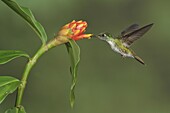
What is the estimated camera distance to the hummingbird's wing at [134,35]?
190cm

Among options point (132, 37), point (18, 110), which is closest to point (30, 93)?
point (132, 37)

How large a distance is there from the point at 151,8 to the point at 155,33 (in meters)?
0.40

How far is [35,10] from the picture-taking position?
5914 mm

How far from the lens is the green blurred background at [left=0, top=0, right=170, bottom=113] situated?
Result: 19.2 feet

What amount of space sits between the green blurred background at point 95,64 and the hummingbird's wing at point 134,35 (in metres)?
3.54

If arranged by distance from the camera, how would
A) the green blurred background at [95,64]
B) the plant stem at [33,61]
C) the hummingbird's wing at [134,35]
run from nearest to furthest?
Answer: the plant stem at [33,61]
the hummingbird's wing at [134,35]
the green blurred background at [95,64]

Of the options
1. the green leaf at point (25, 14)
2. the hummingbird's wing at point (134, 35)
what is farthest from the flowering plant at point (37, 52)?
the hummingbird's wing at point (134, 35)

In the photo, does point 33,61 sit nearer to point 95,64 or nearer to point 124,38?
point 124,38

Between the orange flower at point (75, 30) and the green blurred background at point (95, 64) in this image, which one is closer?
the orange flower at point (75, 30)

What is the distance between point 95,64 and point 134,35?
430 cm

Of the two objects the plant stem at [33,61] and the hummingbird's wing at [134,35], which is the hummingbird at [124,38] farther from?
the plant stem at [33,61]

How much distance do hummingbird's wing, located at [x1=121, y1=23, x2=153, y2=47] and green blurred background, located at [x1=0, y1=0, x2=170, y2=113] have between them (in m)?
3.54

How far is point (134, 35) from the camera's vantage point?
79.1 inches

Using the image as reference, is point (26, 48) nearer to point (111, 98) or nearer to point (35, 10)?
point (35, 10)
